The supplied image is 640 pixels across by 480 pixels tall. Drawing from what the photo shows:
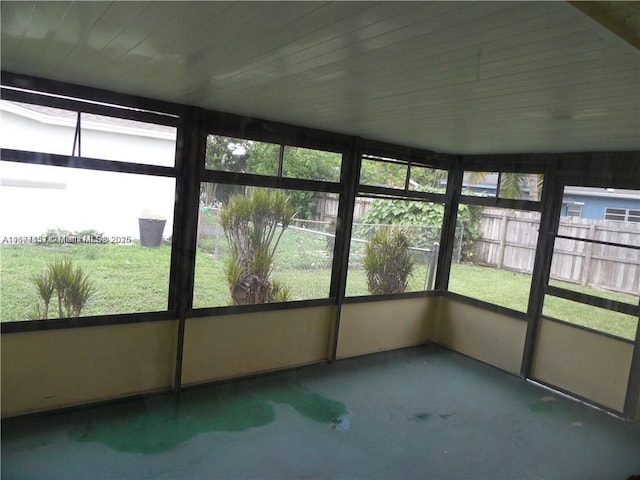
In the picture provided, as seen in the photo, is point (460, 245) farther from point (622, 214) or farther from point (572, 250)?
point (622, 214)

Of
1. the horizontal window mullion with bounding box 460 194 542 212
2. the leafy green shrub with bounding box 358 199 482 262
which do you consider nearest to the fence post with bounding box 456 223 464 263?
the leafy green shrub with bounding box 358 199 482 262

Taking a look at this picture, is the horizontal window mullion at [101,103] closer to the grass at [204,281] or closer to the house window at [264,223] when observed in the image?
the house window at [264,223]

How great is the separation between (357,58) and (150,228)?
2052 mm

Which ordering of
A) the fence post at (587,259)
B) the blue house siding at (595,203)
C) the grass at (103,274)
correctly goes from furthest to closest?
1. the fence post at (587,259)
2. the blue house siding at (595,203)
3. the grass at (103,274)

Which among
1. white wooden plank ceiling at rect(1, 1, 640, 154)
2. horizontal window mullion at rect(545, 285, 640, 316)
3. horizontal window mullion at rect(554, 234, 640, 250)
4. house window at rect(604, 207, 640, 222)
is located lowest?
horizontal window mullion at rect(545, 285, 640, 316)

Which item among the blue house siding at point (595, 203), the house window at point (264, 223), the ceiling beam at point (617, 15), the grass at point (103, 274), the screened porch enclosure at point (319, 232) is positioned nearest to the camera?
the ceiling beam at point (617, 15)

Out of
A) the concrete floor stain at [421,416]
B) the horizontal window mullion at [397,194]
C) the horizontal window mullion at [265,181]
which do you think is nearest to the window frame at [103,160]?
the horizontal window mullion at [265,181]

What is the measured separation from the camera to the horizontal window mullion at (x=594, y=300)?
3.67 m

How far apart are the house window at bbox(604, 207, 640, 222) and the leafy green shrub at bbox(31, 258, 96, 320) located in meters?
4.02

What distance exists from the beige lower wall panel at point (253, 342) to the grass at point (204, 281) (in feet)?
0.63

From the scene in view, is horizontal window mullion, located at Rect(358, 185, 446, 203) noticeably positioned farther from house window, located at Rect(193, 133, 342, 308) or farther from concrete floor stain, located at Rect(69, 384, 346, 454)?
concrete floor stain, located at Rect(69, 384, 346, 454)

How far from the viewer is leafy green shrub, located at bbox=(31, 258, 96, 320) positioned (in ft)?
9.48

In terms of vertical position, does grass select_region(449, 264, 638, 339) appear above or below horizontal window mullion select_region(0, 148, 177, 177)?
below

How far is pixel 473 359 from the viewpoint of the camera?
4.79 m
